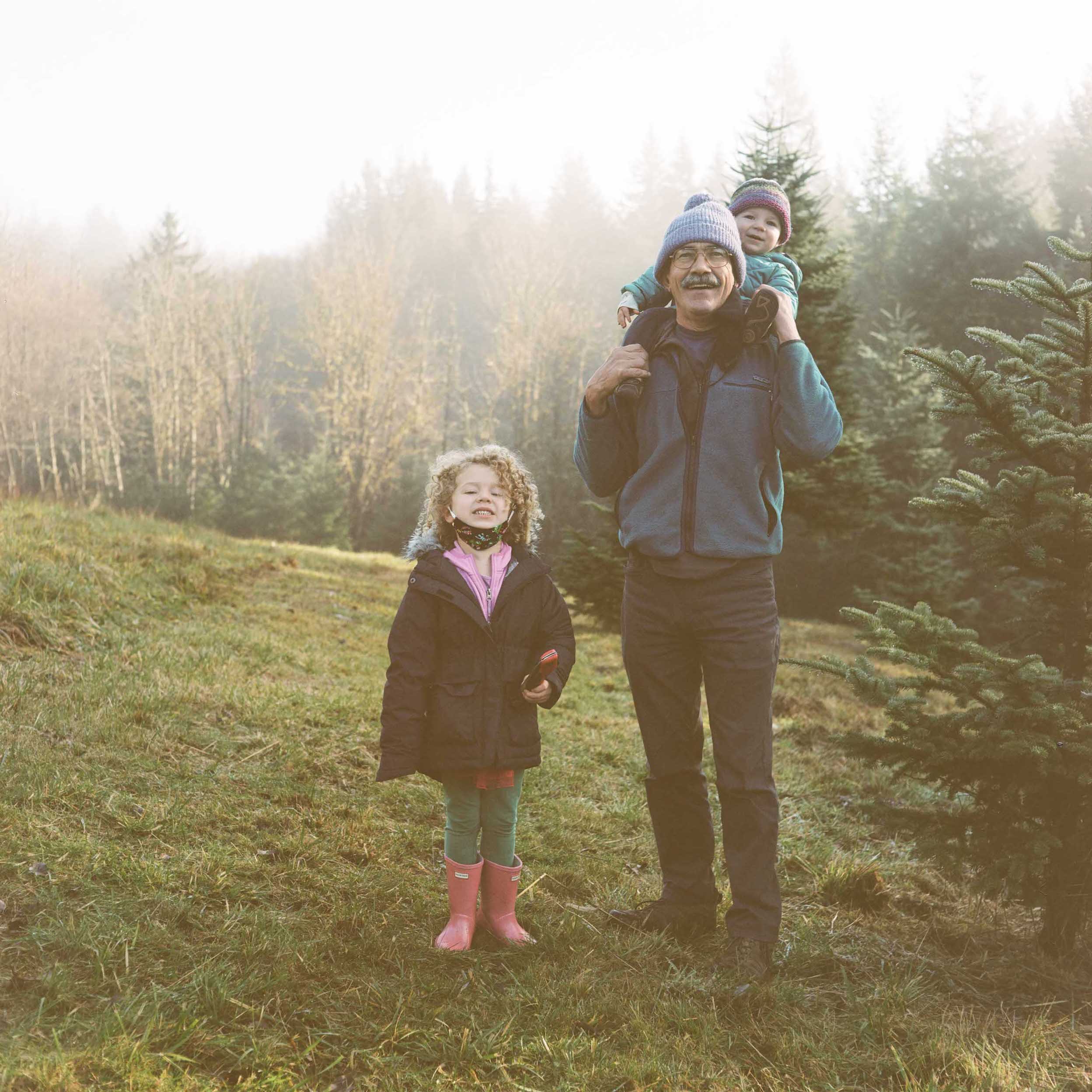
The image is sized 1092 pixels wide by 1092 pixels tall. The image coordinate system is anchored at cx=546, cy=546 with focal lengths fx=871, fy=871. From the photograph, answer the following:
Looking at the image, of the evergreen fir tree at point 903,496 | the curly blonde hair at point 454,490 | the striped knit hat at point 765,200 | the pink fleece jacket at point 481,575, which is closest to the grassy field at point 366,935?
the pink fleece jacket at point 481,575

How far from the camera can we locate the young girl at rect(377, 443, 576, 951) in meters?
2.90

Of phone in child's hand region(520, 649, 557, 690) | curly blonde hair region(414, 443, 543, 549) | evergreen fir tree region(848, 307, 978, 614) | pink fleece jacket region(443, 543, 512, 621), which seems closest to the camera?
phone in child's hand region(520, 649, 557, 690)

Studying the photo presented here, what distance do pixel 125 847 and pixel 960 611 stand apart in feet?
50.6

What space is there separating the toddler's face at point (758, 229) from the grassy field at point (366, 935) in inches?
110

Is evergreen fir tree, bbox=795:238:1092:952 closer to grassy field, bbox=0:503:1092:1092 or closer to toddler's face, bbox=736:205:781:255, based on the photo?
grassy field, bbox=0:503:1092:1092

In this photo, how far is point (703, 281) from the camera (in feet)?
Answer: 9.63

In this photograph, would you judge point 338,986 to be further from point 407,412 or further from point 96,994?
Answer: point 407,412

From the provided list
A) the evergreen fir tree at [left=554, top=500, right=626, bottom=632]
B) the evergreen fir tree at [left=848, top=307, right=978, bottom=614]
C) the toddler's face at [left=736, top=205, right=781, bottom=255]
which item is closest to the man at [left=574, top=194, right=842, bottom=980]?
the toddler's face at [left=736, top=205, right=781, bottom=255]

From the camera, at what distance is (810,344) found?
474 inches

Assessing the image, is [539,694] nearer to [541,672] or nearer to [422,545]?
[541,672]

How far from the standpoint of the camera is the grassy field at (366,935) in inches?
89.5

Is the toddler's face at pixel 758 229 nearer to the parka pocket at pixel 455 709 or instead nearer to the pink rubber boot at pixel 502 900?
the parka pocket at pixel 455 709

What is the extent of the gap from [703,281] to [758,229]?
1016mm

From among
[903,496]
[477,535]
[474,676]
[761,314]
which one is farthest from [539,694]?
[903,496]
